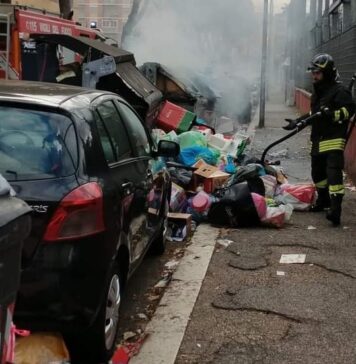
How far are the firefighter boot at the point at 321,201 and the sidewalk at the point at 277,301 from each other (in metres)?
0.60

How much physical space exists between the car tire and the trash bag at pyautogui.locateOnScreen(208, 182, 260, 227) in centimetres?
319

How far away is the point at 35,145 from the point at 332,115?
167 inches

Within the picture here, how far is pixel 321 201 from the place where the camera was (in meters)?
7.59

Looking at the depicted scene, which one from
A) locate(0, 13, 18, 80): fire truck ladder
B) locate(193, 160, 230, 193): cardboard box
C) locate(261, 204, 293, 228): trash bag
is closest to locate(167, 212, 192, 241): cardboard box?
locate(261, 204, 293, 228): trash bag

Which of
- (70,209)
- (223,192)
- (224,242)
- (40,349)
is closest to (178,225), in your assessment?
(224,242)

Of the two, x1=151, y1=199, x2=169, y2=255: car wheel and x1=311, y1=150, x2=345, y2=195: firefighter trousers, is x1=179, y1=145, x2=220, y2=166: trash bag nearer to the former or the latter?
x1=311, y1=150, x2=345, y2=195: firefighter trousers

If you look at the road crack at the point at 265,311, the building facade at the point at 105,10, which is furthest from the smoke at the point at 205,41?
the building facade at the point at 105,10

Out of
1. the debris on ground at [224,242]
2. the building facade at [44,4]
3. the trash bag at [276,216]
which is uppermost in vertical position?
the building facade at [44,4]

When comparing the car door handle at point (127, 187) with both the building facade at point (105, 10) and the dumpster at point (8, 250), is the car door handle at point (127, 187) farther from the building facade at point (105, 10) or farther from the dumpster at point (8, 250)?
the building facade at point (105, 10)

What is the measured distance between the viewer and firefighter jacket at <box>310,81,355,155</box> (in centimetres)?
676

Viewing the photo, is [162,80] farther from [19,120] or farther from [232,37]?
[232,37]

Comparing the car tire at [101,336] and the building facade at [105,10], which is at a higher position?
the building facade at [105,10]

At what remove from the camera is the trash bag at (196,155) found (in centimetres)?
893

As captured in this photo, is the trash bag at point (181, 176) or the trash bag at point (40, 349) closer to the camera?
the trash bag at point (40, 349)
